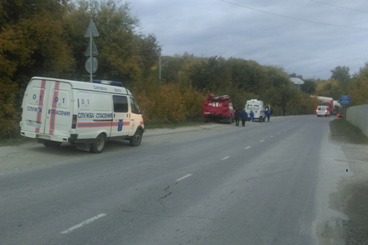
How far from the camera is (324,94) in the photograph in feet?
497

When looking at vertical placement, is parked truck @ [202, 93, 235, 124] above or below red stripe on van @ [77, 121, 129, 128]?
above

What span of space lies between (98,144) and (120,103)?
2058mm

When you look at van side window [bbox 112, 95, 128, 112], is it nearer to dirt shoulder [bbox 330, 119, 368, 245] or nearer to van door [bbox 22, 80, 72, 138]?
van door [bbox 22, 80, 72, 138]

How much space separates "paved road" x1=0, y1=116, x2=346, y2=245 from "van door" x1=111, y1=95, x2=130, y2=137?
175 cm

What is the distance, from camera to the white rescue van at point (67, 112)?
1517 cm

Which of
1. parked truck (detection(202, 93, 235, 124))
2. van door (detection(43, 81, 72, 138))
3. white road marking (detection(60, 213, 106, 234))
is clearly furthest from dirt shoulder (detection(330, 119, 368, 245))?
parked truck (detection(202, 93, 235, 124))

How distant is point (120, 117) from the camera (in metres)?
17.9

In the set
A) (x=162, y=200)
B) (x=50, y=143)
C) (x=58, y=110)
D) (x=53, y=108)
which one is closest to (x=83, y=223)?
(x=162, y=200)

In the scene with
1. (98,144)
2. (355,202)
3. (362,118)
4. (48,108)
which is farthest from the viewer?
(362,118)

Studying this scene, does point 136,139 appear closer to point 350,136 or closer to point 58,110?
point 58,110

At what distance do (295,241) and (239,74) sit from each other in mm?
74361

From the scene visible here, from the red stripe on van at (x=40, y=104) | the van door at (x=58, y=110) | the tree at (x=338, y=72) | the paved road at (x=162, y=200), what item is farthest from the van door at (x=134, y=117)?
the tree at (x=338, y=72)

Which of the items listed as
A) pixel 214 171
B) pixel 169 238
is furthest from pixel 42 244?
pixel 214 171

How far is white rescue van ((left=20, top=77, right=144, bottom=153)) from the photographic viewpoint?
49.8ft
